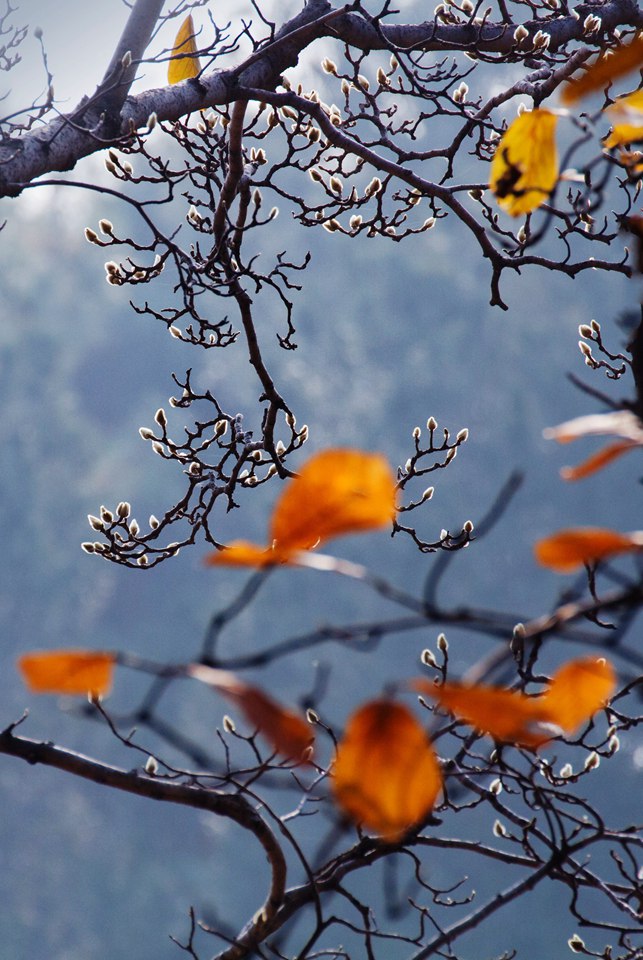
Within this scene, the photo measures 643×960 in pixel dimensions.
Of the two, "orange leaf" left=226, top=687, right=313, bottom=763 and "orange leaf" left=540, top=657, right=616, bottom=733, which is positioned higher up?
"orange leaf" left=540, top=657, right=616, bottom=733

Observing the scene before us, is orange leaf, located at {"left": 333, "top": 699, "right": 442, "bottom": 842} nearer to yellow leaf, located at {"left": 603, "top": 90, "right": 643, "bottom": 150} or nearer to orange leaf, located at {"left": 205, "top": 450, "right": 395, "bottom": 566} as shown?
orange leaf, located at {"left": 205, "top": 450, "right": 395, "bottom": 566}

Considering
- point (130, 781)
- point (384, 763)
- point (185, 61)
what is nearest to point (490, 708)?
point (384, 763)

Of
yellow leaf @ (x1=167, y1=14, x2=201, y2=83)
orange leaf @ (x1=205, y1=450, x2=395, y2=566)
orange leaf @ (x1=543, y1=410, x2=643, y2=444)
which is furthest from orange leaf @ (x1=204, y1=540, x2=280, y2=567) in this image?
yellow leaf @ (x1=167, y1=14, x2=201, y2=83)

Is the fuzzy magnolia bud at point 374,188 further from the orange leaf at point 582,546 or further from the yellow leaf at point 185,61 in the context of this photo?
the orange leaf at point 582,546

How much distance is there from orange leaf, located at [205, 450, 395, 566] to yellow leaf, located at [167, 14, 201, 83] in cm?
125

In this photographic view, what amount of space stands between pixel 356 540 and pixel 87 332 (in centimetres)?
809

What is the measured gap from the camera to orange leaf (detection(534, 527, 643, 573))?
0.98 ft

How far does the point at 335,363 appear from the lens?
19.4 meters

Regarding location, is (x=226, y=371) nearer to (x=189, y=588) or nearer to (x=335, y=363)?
(x=335, y=363)

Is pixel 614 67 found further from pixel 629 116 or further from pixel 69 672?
pixel 69 672

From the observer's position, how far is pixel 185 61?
1477 millimetres

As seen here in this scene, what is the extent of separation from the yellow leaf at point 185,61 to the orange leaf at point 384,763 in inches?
52.0

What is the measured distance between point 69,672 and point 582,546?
19 cm

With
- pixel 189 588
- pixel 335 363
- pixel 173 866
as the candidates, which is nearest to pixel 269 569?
pixel 173 866
